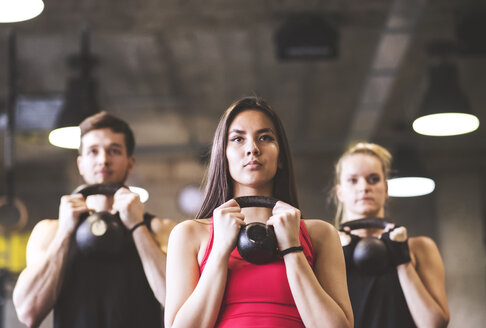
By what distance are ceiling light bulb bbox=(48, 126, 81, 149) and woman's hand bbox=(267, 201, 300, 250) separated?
13.8 feet

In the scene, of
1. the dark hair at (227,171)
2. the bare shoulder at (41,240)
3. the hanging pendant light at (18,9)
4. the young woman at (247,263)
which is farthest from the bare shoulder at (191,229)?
the hanging pendant light at (18,9)

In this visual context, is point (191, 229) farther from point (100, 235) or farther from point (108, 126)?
point (108, 126)

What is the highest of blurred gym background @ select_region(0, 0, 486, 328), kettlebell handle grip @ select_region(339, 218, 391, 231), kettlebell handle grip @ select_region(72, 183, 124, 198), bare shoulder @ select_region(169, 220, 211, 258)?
blurred gym background @ select_region(0, 0, 486, 328)

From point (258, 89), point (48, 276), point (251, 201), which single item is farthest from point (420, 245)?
point (258, 89)

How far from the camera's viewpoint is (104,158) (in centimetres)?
302

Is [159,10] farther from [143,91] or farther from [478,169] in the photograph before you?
[478,169]

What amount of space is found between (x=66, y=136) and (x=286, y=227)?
4455 millimetres

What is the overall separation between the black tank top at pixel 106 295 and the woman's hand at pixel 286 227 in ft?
3.42

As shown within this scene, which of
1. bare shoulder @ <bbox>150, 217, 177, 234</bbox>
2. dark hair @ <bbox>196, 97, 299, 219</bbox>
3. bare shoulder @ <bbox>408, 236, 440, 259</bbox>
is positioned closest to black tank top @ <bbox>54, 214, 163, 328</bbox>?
bare shoulder @ <bbox>150, 217, 177, 234</bbox>

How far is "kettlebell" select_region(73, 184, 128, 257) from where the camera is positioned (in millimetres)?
2713

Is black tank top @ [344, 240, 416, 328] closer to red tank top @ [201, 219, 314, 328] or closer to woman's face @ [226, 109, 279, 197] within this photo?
woman's face @ [226, 109, 279, 197]

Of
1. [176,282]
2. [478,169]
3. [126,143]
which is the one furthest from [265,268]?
[478,169]

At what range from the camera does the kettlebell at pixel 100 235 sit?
8.90 feet

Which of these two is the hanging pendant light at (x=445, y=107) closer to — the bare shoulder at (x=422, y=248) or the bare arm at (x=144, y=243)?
the bare shoulder at (x=422, y=248)
